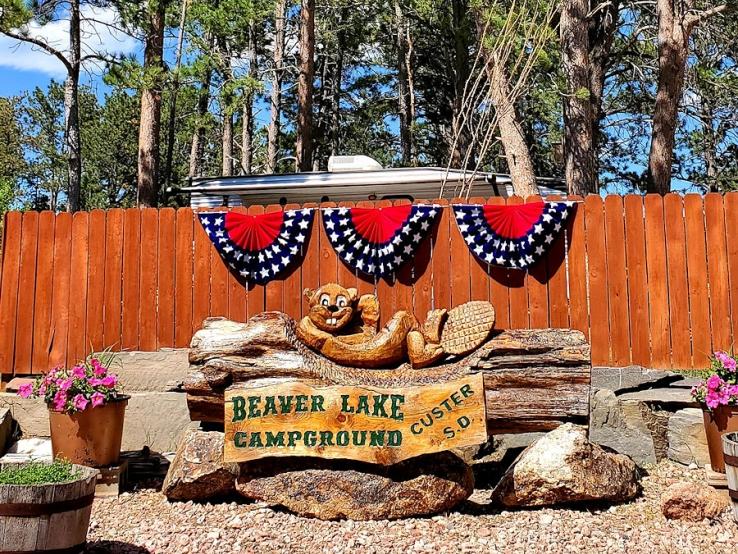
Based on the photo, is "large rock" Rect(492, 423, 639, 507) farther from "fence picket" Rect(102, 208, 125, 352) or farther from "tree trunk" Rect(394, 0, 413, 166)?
"tree trunk" Rect(394, 0, 413, 166)

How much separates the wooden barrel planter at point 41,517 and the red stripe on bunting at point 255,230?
12.1 feet

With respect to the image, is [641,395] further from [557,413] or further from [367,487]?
[367,487]

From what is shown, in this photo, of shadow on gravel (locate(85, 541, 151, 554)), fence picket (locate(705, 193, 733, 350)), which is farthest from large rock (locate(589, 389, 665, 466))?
shadow on gravel (locate(85, 541, 151, 554))

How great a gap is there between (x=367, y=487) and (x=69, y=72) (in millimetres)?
11638

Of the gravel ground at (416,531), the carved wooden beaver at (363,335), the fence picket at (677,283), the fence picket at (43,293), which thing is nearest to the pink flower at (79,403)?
the gravel ground at (416,531)

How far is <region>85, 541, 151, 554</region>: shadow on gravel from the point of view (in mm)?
3770

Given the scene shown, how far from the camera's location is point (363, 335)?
4734 mm

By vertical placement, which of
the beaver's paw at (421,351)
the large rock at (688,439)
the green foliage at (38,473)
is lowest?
the large rock at (688,439)

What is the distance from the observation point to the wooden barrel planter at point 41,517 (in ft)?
10.0

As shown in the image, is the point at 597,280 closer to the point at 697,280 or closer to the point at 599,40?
the point at 697,280

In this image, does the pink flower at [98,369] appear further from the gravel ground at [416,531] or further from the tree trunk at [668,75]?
the tree trunk at [668,75]

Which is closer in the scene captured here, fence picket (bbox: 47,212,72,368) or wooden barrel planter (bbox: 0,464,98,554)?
wooden barrel planter (bbox: 0,464,98,554)

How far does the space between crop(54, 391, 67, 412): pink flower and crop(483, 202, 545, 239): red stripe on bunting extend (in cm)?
394

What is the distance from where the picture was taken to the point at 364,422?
4.34 m
